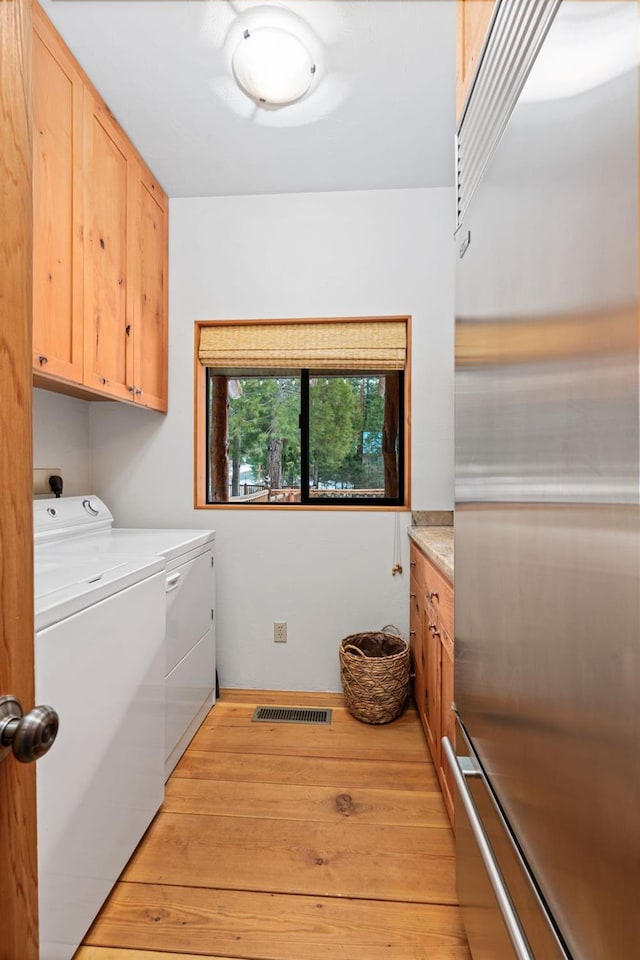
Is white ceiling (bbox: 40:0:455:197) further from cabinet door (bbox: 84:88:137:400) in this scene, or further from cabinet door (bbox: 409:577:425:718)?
cabinet door (bbox: 409:577:425:718)

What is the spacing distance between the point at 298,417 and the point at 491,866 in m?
2.25

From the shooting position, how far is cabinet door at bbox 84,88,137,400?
1.89 m

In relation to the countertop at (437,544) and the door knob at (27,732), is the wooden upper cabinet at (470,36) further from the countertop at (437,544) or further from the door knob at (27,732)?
the door knob at (27,732)

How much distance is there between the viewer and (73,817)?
116 centimetres

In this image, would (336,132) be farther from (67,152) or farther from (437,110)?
(67,152)

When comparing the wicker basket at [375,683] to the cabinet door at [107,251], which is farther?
the wicker basket at [375,683]

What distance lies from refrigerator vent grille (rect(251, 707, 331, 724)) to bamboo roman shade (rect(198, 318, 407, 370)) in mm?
1789

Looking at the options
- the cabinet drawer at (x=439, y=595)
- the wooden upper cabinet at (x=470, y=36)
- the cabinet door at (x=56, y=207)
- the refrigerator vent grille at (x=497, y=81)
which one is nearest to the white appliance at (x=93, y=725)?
the cabinet door at (x=56, y=207)

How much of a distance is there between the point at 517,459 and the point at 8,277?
0.70 metres

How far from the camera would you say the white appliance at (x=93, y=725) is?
3.55ft

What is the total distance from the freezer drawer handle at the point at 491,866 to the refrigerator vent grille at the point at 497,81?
119 centimetres

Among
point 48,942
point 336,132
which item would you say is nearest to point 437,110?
point 336,132

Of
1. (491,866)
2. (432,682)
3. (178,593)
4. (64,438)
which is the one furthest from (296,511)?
(491,866)

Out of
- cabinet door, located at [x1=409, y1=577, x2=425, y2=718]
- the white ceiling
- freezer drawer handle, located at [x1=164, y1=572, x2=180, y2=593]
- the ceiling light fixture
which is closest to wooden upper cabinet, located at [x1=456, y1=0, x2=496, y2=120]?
the white ceiling
